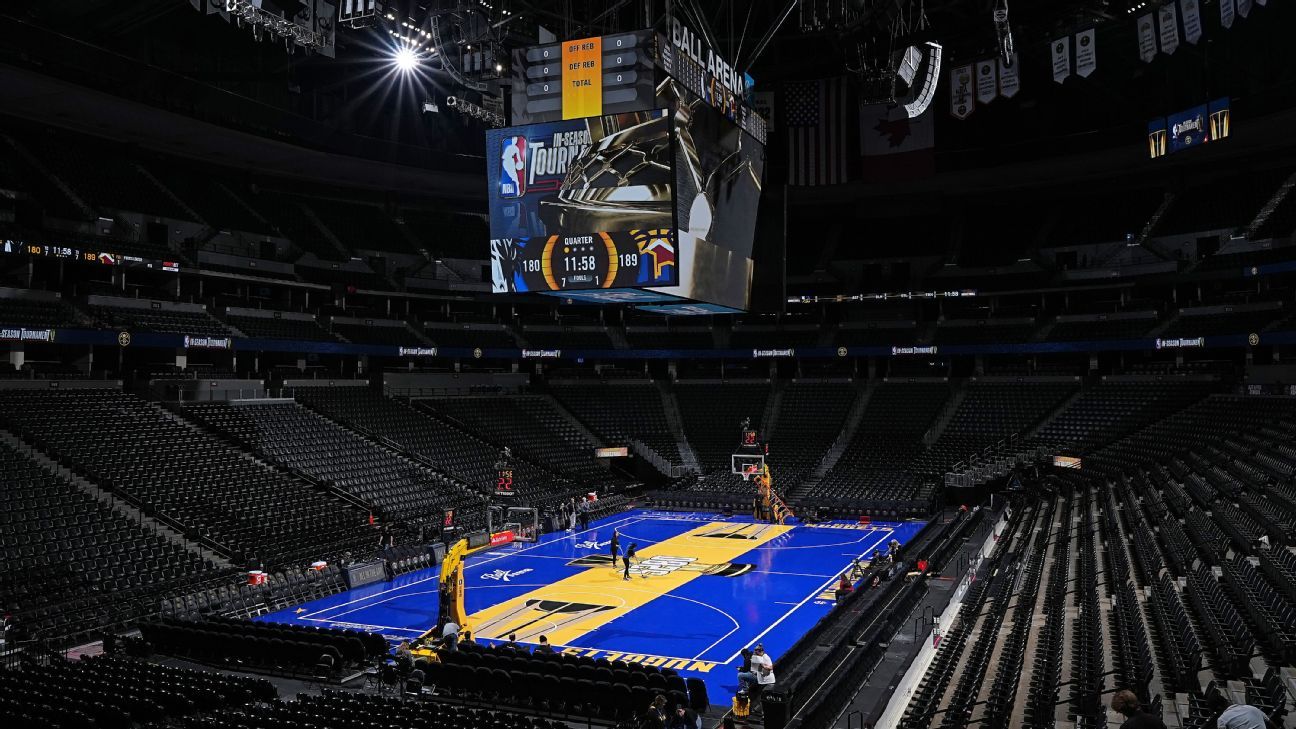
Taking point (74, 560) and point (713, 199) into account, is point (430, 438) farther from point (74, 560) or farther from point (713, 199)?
point (713, 199)

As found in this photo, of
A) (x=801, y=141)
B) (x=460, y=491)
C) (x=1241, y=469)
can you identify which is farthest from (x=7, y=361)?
(x=1241, y=469)

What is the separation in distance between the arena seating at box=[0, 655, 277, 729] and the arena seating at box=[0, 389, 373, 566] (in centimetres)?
1264

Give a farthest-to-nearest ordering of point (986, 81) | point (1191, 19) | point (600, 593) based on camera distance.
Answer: point (986, 81)
point (600, 593)
point (1191, 19)

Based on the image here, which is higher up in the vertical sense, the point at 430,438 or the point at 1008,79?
the point at 1008,79

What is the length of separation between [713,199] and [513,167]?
16.1 ft

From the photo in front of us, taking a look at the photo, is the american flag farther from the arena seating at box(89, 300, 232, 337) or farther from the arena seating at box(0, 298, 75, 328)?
the arena seating at box(0, 298, 75, 328)

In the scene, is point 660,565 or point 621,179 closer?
point 621,179

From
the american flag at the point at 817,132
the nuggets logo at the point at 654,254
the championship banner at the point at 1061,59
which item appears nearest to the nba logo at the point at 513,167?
the nuggets logo at the point at 654,254

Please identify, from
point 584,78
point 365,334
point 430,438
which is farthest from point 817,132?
point 365,334

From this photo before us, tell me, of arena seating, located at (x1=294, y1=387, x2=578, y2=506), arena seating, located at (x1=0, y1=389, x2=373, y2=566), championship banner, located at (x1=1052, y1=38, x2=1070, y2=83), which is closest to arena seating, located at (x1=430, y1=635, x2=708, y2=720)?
arena seating, located at (x1=0, y1=389, x2=373, y2=566)

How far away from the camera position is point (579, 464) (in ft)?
164

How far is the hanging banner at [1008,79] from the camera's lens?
34.4 m

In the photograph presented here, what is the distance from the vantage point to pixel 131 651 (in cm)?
2064

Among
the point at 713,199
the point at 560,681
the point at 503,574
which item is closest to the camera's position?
the point at 560,681
